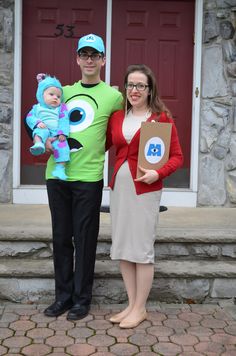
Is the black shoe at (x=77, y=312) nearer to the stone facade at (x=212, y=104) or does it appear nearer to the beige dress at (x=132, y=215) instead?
the beige dress at (x=132, y=215)

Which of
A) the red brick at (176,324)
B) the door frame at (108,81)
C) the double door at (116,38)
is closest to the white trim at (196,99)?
the door frame at (108,81)

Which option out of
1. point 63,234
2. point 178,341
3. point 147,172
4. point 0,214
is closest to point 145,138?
point 147,172

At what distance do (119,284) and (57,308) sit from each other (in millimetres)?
547

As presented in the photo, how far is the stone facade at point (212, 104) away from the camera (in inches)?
215

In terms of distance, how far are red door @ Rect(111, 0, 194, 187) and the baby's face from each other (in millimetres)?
2366

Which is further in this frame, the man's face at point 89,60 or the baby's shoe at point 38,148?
the man's face at point 89,60

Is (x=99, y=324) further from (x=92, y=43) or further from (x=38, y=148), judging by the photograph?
(x=92, y=43)

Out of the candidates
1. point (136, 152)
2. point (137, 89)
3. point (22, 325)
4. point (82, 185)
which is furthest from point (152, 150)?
point (22, 325)

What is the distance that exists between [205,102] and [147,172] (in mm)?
2459

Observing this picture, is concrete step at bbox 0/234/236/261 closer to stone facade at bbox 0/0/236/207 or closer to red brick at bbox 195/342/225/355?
red brick at bbox 195/342/225/355

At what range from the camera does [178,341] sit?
10.8ft

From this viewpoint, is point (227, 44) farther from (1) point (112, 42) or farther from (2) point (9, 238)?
(2) point (9, 238)

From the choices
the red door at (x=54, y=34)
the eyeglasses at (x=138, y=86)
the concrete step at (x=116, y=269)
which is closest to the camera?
the eyeglasses at (x=138, y=86)

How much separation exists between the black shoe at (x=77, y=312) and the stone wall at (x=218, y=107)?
91.9 inches
